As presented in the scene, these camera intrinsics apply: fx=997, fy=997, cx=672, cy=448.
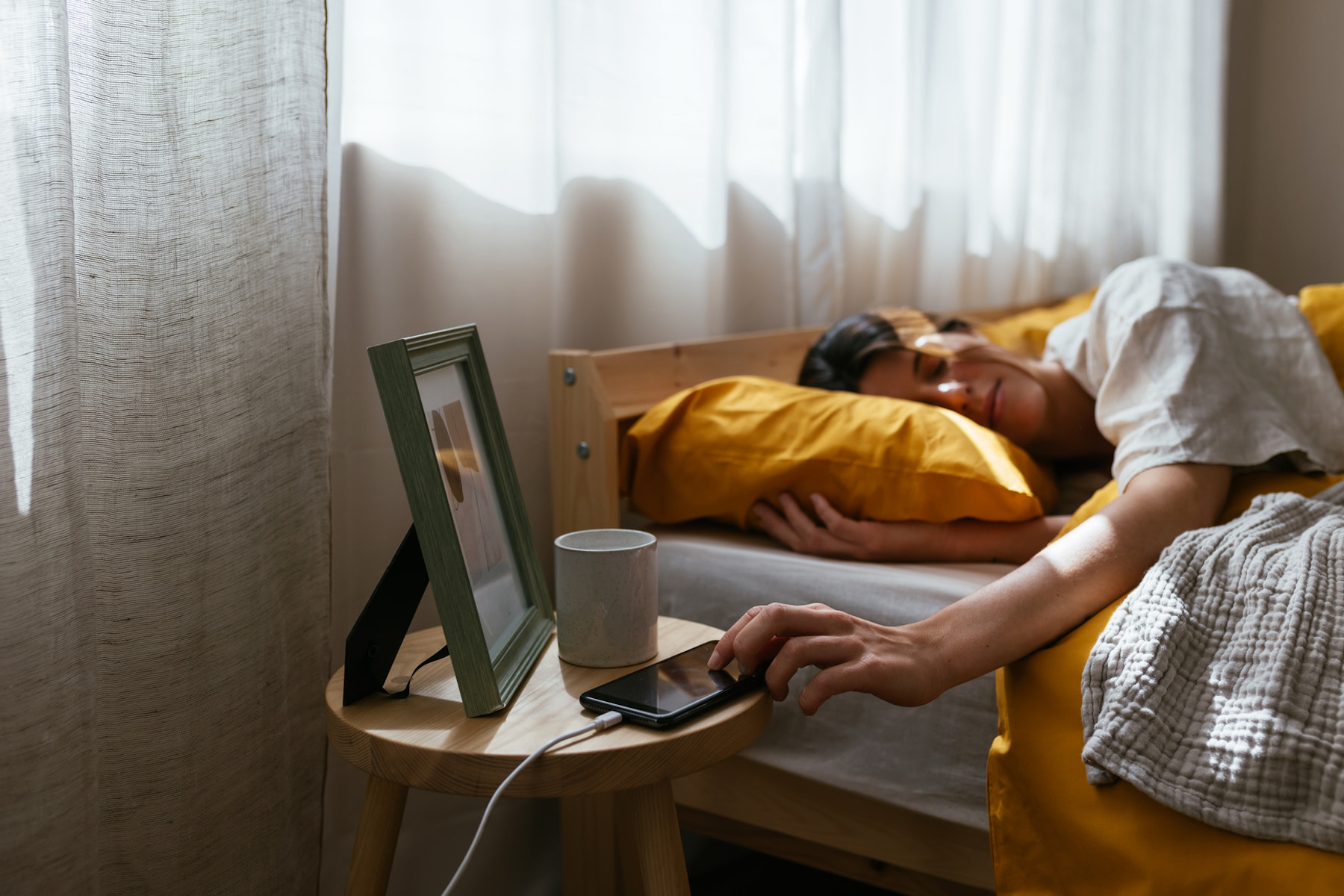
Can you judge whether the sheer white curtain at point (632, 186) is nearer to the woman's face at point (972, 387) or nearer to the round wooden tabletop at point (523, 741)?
the woman's face at point (972, 387)

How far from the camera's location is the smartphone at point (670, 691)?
0.64 m

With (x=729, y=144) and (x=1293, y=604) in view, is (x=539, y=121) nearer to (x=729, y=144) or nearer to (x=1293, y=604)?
(x=729, y=144)

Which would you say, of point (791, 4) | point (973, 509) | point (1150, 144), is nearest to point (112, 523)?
point (973, 509)

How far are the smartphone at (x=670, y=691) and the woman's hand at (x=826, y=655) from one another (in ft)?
0.03

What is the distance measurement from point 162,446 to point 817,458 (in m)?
0.62

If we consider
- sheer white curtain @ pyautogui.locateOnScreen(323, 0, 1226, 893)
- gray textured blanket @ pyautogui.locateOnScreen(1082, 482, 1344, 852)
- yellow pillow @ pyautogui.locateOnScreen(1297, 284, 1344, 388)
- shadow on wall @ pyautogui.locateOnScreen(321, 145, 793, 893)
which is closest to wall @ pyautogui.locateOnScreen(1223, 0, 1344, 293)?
sheer white curtain @ pyautogui.locateOnScreen(323, 0, 1226, 893)

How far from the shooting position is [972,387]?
126cm

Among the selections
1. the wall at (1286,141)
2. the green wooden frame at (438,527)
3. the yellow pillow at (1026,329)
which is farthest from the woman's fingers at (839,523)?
the wall at (1286,141)

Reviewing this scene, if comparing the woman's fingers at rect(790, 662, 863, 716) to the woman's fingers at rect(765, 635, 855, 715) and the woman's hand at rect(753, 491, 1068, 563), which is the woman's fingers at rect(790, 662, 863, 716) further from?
the woman's hand at rect(753, 491, 1068, 563)

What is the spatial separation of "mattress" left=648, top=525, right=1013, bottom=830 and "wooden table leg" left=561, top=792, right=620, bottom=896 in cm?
20

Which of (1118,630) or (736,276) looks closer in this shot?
(1118,630)

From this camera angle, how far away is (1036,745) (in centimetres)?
73

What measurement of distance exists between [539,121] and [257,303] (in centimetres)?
46

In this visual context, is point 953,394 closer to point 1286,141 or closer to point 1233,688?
point 1233,688
